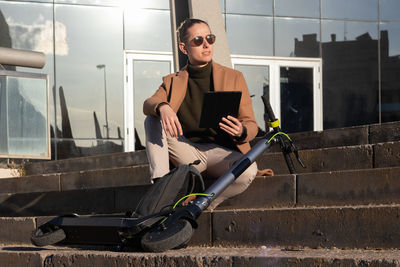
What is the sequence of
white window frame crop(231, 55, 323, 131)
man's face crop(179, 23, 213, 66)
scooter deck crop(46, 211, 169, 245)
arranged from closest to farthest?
scooter deck crop(46, 211, 169, 245), man's face crop(179, 23, 213, 66), white window frame crop(231, 55, 323, 131)

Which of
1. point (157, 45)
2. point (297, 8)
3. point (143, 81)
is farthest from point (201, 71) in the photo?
point (297, 8)

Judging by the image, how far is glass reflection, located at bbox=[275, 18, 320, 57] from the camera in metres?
16.0

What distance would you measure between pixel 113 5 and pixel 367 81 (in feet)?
20.5

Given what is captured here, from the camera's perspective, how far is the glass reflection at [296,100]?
15531 millimetres

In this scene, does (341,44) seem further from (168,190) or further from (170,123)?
(168,190)

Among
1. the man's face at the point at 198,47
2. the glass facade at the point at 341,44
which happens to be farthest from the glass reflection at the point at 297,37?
the man's face at the point at 198,47

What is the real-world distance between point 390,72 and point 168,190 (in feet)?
45.6

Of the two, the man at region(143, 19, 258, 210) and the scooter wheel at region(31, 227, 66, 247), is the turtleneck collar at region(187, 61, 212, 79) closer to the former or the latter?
the man at region(143, 19, 258, 210)

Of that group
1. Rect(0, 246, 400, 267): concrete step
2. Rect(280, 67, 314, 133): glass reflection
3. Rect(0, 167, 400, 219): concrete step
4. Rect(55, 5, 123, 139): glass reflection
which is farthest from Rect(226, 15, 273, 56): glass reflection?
Rect(0, 246, 400, 267): concrete step

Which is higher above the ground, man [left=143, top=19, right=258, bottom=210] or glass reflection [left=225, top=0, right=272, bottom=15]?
glass reflection [left=225, top=0, right=272, bottom=15]

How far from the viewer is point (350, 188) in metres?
3.96

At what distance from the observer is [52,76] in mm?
14664

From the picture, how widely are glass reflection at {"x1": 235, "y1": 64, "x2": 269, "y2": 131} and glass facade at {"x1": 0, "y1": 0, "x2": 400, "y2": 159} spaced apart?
1.9 inches

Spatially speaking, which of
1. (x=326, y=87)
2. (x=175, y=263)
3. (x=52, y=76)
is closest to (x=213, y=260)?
(x=175, y=263)
